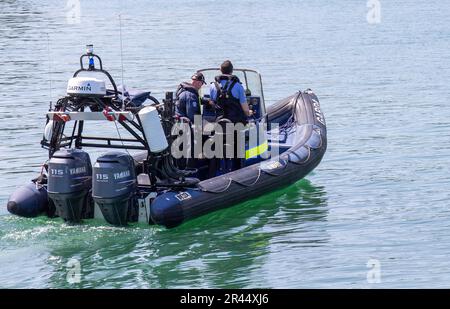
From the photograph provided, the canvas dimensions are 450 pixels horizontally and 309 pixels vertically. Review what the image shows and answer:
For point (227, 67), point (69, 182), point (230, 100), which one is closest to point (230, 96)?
point (230, 100)

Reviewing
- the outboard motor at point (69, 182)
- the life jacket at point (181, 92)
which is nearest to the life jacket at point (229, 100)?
the life jacket at point (181, 92)

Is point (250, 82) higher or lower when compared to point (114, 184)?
higher

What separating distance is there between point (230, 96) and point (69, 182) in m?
2.75

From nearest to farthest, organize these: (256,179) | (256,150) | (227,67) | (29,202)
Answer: (29,202), (256,179), (227,67), (256,150)

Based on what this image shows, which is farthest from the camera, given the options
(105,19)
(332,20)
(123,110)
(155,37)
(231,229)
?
(105,19)

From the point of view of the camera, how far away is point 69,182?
11141mm

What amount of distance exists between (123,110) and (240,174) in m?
2.05

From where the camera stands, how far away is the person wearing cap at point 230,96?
12.9m

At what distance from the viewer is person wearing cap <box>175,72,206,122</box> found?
12805 millimetres

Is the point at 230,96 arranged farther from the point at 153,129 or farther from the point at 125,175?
the point at 125,175

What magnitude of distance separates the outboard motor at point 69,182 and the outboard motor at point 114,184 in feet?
0.91
